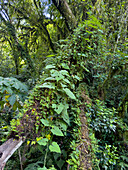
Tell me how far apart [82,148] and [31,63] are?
99.5 inches

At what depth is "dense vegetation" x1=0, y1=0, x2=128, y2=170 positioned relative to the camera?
117 centimetres

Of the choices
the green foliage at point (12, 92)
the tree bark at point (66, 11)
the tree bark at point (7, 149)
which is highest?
the tree bark at point (66, 11)

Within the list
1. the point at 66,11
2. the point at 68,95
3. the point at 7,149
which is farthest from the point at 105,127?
the point at 66,11

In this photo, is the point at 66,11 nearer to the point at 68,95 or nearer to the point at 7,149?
the point at 68,95

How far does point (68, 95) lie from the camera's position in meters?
1.28

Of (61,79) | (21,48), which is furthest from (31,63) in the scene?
(61,79)

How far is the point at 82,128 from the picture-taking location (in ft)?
5.14

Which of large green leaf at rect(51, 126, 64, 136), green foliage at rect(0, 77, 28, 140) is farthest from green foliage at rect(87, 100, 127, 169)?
green foliage at rect(0, 77, 28, 140)

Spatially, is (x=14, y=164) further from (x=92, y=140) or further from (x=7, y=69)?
(x=7, y=69)

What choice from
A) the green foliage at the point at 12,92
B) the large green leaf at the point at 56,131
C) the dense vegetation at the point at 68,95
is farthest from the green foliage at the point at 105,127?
the green foliage at the point at 12,92

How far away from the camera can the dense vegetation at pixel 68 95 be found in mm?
1165

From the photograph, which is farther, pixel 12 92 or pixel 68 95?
pixel 12 92

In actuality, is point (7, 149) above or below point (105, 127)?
above

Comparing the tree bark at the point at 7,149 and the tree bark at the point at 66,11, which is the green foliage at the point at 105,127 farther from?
the tree bark at the point at 66,11
